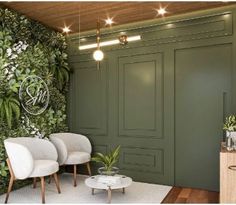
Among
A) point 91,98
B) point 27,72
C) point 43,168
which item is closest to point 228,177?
point 43,168

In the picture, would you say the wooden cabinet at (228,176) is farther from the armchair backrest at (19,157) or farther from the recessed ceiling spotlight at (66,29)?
the recessed ceiling spotlight at (66,29)

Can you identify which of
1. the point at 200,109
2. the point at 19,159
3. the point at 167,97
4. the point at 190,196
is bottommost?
the point at 190,196

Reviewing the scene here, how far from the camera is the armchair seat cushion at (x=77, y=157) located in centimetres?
415

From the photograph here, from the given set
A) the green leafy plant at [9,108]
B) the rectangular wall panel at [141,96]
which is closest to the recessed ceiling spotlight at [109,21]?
the rectangular wall panel at [141,96]

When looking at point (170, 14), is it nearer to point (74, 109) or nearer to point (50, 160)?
point (74, 109)

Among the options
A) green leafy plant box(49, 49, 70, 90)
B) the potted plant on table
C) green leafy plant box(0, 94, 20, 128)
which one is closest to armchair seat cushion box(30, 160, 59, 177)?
green leafy plant box(0, 94, 20, 128)

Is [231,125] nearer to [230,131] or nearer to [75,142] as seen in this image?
[230,131]

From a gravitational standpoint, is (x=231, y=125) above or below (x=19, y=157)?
above

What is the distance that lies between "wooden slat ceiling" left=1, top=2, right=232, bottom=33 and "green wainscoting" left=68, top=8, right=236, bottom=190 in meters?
0.21

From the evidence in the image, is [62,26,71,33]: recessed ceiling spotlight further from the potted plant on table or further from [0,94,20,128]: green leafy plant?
the potted plant on table

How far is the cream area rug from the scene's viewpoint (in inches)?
137

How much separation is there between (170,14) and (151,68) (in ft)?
3.01

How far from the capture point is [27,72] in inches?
162

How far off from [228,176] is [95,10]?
2.97 metres
